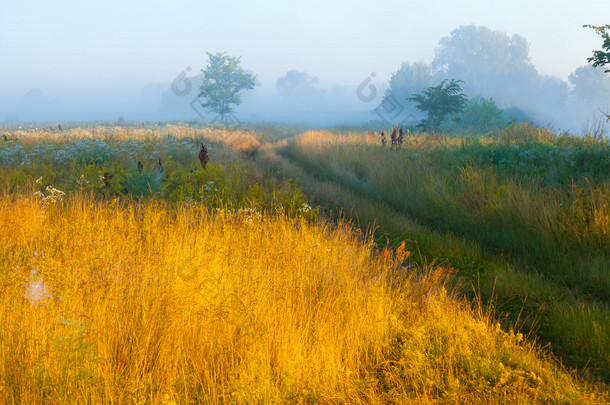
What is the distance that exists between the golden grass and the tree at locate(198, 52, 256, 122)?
45.6m

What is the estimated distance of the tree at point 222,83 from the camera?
46.8 meters

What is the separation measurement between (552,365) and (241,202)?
5.46 metres

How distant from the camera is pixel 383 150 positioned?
13.4 meters

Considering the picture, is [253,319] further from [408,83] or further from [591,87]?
[591,87]

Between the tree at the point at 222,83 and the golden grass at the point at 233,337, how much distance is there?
150 feet

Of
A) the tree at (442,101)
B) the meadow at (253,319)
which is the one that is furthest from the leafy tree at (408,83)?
the meadow at (253,319)

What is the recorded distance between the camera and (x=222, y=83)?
4797cm

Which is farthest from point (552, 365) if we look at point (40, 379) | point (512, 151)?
point (512, 151)

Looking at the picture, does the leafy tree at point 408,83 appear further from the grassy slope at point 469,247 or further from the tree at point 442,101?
the grassy slope at point 469,247

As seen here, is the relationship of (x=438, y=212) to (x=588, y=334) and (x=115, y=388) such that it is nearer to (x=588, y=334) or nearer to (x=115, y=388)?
(x=588, y=334)

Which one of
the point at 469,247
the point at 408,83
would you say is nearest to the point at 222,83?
the point at 408,83

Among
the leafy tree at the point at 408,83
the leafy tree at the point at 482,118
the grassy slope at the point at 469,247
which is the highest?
the leafy tree at the point at 408,83

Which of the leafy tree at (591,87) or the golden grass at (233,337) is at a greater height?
the leafy tree at (591,87)

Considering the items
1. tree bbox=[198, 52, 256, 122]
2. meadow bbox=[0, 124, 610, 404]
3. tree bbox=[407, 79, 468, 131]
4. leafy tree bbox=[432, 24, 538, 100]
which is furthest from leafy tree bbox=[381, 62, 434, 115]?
meadow bbox=[0, 124, 610, 404]
